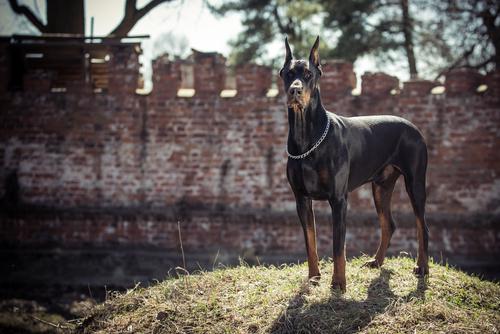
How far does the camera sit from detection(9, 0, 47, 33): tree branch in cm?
1296

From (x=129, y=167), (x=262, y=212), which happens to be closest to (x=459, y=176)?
(x=262, y=212)

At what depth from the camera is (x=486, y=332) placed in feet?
12.6

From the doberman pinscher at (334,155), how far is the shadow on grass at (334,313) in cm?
24

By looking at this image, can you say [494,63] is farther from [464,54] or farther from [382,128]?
[382,128]

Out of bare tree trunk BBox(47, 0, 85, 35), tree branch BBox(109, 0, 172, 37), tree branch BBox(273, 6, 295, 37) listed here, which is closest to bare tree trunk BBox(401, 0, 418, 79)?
tree branch BBox(273, 6, 295, 37)

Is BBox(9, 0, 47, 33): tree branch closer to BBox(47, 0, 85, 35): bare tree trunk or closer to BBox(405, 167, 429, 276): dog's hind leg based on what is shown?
BBox(47, 0, 85, 35): bare tree trunk

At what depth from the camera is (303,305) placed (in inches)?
164

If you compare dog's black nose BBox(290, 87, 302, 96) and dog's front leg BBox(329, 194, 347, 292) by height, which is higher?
dog's black nose BBox(290, 87, 302, 96)

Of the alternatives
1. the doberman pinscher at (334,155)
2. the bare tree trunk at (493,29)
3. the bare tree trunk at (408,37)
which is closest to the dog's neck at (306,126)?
the doberman pinscher at (334,155)

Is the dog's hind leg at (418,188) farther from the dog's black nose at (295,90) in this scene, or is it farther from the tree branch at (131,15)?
the tree branch at (131,15)

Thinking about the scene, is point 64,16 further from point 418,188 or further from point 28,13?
point 418,188

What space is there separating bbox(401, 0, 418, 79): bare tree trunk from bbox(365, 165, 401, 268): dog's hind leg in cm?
1089

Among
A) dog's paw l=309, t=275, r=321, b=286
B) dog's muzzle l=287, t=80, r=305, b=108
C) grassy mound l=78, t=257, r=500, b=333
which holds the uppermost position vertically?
dog's muzzle l=287, t=80, r=305, b=108

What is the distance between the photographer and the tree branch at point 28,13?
12961 millimetres
